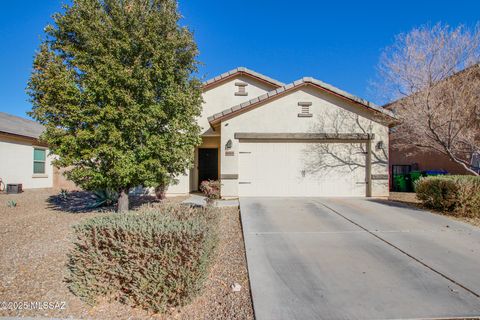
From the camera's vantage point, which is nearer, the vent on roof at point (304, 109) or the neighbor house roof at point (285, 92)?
the neighbor house roof at point (285, 92)

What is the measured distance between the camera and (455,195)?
7.09 metres

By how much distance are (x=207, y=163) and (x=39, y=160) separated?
11.3 meters

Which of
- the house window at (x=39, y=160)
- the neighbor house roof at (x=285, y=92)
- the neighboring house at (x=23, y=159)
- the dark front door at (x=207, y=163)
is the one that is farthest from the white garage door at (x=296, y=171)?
the house window at (x=39, y=160)

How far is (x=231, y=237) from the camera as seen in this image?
5461 millimetres

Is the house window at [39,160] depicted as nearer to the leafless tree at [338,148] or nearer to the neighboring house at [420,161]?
the leafless tree at [338,148]

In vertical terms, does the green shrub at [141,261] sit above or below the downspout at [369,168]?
below

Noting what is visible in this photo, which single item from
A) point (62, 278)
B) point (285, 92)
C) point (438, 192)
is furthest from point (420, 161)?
point (62, 278)

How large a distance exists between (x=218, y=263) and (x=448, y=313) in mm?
3153

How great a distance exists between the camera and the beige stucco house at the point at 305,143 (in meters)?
9.78

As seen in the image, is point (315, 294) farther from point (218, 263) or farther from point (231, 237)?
point (231, 237)

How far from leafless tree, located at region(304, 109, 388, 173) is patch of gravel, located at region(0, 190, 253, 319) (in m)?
4.89

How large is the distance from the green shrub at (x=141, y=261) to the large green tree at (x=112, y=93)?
9.85 ft

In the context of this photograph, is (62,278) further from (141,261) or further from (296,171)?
(296,171)

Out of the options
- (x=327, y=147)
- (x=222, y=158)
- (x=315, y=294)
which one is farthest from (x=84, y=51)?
(x=327, y=147)
